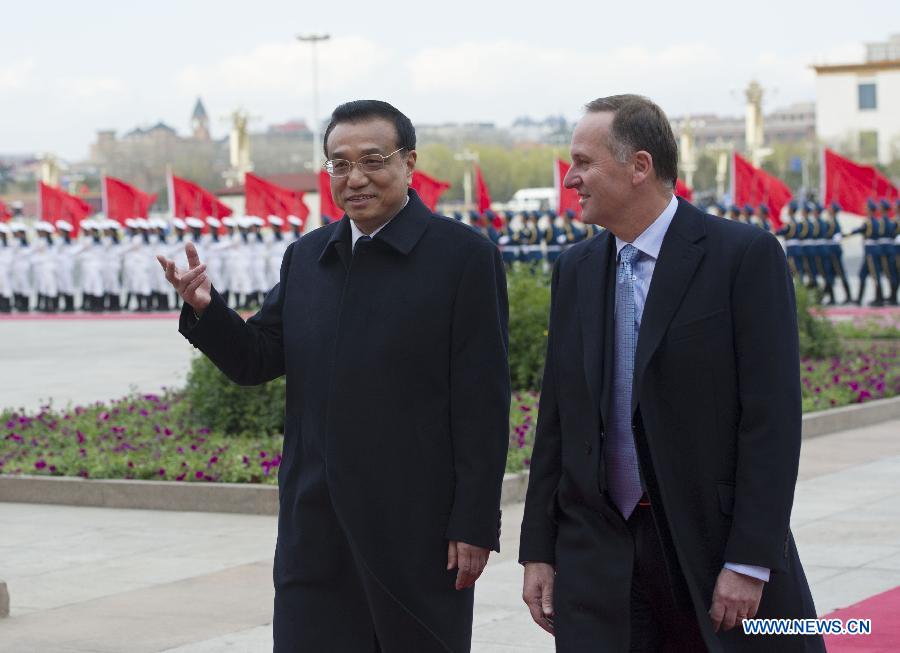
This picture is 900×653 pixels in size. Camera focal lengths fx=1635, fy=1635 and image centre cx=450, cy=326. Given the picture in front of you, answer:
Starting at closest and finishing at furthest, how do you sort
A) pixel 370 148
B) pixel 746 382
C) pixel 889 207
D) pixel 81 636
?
pixel 746 382
pixel 370 148
pixel 81 636
pixel 889 207

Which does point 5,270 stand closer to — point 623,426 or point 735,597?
point 623,426

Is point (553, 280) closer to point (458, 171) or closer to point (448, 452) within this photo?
point (448, 452)

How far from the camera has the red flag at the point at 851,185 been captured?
25.8 m

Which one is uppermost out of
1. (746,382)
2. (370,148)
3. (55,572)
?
(370,148)

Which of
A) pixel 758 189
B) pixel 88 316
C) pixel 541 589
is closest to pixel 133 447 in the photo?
pixel 541 589

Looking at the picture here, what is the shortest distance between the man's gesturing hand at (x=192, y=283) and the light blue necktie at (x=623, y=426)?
1.03m

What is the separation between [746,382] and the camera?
3.09 meters

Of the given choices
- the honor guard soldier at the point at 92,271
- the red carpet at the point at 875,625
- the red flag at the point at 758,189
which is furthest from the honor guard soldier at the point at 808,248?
the red carpet at the point at 875,625

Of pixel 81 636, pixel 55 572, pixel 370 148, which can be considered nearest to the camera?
pixel 370 148

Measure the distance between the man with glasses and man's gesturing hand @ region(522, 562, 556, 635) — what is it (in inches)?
10.3

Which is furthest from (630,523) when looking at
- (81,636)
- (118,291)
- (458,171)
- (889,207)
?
(458,171)

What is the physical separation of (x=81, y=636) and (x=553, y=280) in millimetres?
3026

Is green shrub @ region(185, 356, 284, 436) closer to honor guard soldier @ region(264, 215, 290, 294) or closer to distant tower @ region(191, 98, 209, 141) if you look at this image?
honor guard soldier @ region(264, 215, 290, 294)

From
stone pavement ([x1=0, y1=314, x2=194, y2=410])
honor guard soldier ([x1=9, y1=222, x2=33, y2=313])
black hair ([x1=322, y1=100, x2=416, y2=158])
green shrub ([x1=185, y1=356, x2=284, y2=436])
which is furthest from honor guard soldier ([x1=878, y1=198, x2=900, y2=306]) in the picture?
black hair ([x1=322, y1=100, x2=416, y2=158])
